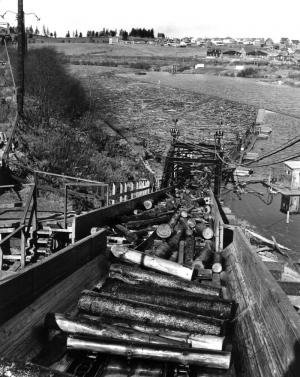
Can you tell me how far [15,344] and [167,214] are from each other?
30.0 ft

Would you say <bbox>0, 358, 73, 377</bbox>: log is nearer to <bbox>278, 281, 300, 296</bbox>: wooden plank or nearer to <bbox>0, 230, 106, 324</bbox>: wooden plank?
<bbox>0, 230, 106, 324</bbox>: wooden plank

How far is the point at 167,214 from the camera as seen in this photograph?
15273mm

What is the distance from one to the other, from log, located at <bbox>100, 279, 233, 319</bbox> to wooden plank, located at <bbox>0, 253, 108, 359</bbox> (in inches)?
21.2

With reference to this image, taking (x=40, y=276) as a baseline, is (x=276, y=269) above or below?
below

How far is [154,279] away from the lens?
9250 mm

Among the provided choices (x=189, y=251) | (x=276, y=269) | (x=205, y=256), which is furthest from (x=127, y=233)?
(x=276, y=269)

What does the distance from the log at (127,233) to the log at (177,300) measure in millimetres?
3306

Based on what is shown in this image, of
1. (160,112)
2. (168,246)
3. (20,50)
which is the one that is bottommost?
(160,112)

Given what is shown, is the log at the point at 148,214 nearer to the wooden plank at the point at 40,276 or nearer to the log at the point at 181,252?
the log at the point at 181,252

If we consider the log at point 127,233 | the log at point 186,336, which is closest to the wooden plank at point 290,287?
the log at point 186,336

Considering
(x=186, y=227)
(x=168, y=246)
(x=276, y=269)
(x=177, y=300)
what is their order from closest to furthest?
(x=177, y=300)
(x=276, y=269)
(x=168, y=246)
(x=186, y=227)

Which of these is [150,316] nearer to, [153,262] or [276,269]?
[153,262]

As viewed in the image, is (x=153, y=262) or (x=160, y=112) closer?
(x=153, y=262)

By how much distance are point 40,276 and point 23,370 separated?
238cm
